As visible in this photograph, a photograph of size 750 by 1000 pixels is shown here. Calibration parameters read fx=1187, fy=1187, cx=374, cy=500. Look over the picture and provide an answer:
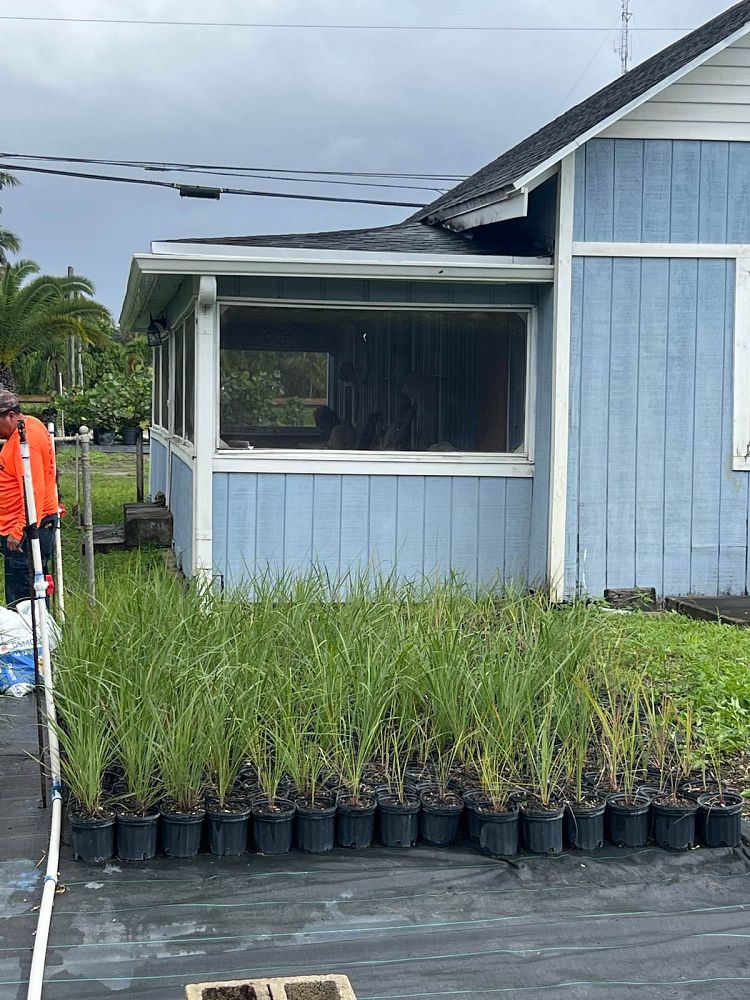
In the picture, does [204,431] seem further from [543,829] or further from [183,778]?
[543,829]

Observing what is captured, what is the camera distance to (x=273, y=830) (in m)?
4.16

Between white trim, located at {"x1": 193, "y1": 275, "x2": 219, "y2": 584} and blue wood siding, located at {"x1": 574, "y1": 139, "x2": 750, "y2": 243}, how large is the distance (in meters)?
2.71

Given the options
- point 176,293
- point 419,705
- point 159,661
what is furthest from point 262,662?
point 176,293

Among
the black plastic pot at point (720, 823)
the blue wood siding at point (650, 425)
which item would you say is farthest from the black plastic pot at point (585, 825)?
the blue wood siding at point (650, 425)

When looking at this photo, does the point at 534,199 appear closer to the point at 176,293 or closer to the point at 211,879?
the point at 176,293

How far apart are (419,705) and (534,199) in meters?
5.34

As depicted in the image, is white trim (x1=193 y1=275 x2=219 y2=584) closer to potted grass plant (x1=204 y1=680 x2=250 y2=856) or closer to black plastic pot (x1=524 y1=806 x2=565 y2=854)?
potted grass plant (x1=204 y1=680 x2=250 y2=856)

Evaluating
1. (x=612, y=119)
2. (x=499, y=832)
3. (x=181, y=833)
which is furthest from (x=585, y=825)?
(x=612, y=119)

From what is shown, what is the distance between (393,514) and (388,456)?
1.42 feet

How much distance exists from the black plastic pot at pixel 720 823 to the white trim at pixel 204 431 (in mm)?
4728

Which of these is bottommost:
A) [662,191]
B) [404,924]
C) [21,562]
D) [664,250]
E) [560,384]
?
[404,924]

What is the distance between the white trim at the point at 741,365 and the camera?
8.55 m

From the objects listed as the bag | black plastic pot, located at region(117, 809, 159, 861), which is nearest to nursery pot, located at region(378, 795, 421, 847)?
black plastic pot, located at region(117, 809, 159, 861)

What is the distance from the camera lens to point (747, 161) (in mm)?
8492
